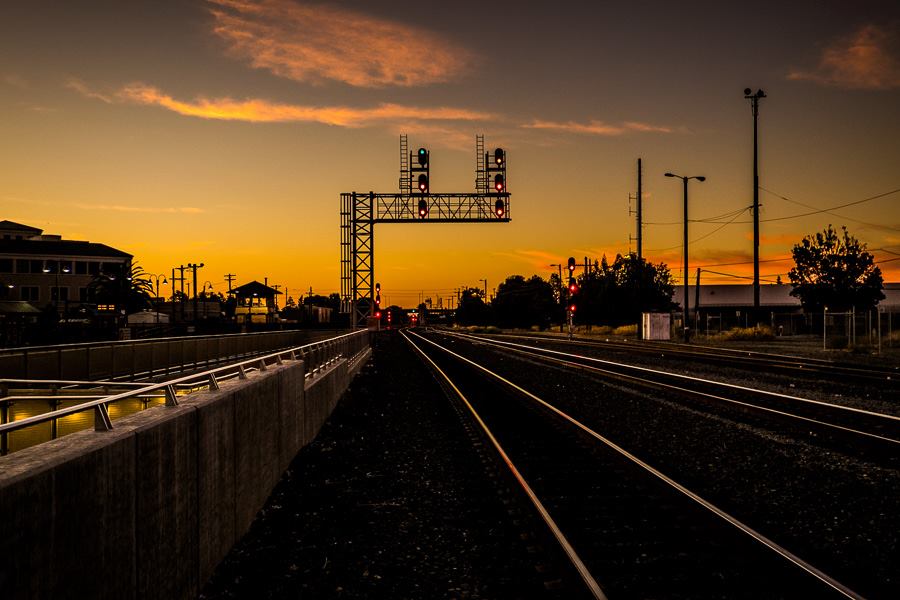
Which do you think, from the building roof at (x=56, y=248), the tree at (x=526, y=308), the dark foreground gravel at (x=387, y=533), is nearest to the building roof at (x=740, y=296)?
the tree at (x=526, y=308)

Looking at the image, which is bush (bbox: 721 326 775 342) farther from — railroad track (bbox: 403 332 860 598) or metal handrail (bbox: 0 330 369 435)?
metal handrail (bbox: 0 330 369 435)

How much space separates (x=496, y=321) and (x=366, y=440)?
149937mm

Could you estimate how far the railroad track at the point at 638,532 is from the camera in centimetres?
577

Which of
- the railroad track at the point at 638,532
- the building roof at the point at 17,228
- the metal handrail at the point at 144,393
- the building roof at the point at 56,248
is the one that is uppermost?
the building roof at the point at 17,228

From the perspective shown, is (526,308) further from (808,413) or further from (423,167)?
(808,413)

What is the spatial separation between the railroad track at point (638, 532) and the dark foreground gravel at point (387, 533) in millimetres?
456

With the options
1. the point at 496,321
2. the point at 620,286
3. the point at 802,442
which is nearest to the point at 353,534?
the point at 802,442

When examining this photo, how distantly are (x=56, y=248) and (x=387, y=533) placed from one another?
12808cm

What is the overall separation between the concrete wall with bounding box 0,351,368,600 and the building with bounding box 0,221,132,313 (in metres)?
109

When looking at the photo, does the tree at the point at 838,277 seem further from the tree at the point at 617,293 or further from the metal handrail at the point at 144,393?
the metal handrail at the point at 144,393

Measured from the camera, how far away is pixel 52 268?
387ft

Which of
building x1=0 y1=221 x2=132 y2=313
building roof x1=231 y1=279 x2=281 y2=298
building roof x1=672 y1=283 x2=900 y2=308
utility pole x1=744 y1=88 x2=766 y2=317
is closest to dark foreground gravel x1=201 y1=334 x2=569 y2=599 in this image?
utility pole x1=744 y1=88 x2=766 y2=317

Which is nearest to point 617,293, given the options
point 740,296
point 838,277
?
point 838,277

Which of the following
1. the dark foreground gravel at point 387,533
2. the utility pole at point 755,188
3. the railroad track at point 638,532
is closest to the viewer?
the railroad track at point 638,532
